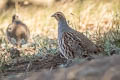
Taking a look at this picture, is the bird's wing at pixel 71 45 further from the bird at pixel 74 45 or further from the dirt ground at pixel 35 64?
the dirt ground at pixel 35 64

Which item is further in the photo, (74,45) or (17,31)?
(17,31)

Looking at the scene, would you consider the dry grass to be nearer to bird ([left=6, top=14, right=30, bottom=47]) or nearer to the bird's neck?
bird ([left=6, top=14, right=30, bottom=47])

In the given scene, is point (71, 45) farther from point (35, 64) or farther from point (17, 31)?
point (17, 31)

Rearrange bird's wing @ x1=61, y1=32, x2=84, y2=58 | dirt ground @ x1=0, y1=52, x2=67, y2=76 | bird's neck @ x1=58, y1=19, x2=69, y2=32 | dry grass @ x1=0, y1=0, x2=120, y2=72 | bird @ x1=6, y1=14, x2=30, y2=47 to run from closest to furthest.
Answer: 1. dirt ground @ x1=0, y1=52, x2=67, y2=76
2. bird's wing @ x1=61, y1=32, x2=84, y2=58
3. bird's neck @ x1=58, y1=19, x2=69, y2=32
4. dry grass @ x1=0, y1=0, x2=120, y2=72
5. bird @ x1=6, y1=14, x2=30, y2=47

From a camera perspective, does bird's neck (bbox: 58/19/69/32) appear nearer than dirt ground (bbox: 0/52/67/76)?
No

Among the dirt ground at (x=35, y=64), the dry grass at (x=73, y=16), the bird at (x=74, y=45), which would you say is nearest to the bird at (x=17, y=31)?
the dry grass at (x=73, y=16)

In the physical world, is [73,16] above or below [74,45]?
above

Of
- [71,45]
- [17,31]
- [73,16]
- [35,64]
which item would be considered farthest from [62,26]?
[17,31]

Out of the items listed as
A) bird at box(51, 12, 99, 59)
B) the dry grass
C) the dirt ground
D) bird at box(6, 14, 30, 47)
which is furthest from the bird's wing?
bird at box(6, 14, 30, 47)

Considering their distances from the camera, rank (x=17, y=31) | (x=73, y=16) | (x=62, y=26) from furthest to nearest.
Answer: (x=17, y=31), (x=73, y=16), (x=62, y=26)

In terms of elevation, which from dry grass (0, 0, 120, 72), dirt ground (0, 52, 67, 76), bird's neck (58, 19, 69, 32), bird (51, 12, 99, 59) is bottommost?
dirt ground (0, 52, 67, 76)

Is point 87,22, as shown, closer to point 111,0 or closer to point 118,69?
point 111,0

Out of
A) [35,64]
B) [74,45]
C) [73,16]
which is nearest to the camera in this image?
[35,64]

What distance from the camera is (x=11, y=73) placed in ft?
23.3
